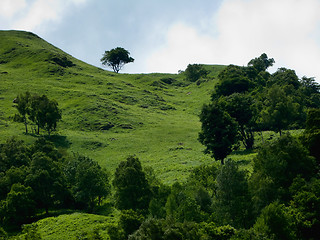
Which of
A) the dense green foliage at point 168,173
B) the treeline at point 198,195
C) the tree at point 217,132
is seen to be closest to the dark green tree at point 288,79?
the dense green foliage at point 168,173

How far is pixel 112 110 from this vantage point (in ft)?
379

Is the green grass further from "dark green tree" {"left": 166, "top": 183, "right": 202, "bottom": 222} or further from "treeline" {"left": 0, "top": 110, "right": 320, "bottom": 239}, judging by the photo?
"dark green tree" {"left": 166, "top": 183, "right": 202, "bottom": 222}

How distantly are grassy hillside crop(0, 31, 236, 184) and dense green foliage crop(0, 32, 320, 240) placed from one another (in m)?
0.68

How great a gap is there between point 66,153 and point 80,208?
79.5 ft

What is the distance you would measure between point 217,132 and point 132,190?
2170cm

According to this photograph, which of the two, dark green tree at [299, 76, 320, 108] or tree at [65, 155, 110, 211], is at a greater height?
dark green tree at [299, 76, 320, 108]

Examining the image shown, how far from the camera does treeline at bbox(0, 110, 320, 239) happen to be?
105 ft

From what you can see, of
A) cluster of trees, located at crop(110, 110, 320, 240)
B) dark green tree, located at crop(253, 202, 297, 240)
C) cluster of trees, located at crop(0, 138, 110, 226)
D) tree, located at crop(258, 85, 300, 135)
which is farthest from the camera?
tree, located at crop(258, 85, 300, 135)

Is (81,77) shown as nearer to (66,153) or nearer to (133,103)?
(133,103)

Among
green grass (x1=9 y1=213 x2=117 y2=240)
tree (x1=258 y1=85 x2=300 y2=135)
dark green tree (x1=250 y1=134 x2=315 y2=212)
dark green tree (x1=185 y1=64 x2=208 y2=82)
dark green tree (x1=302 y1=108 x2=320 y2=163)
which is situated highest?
dark green tree (x1=185 y1=64 x2=208 y2=82)

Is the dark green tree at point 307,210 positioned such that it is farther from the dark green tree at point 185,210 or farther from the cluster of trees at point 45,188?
the cluster of trees at point 45,188

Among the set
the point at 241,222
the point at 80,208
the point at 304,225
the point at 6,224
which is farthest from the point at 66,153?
the point at 304,225

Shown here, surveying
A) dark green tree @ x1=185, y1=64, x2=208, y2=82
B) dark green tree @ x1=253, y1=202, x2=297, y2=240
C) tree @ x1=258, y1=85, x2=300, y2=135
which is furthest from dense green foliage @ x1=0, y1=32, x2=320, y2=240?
dark green tree @ x1=185, y1=64, x2=208, y2=82

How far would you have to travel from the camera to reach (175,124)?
105438 mm
